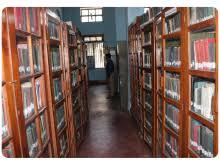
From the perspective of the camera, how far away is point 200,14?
1.65 meters

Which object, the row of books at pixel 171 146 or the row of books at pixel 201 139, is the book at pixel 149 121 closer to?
the row of books at pixel 171 146

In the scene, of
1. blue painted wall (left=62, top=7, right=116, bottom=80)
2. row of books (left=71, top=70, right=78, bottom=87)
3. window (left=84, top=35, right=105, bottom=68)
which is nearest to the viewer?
row of books (left=71, top=70, right=78, bottom=87)

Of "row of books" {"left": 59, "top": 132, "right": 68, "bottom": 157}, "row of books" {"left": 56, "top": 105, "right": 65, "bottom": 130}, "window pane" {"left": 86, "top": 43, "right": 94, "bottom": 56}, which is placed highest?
"window pane" {"left": 86, "top": 43, "right": 94, "bottom": 56}

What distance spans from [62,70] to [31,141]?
127 centimetres

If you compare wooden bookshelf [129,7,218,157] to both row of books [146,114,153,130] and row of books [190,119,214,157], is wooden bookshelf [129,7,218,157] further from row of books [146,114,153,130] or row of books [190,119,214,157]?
row of books [146,114,153,130]

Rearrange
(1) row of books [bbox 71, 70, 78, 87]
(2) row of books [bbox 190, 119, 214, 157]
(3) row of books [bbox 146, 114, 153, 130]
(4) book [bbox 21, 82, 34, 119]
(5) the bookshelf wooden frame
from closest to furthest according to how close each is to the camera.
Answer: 1. (2) row of books [bbox 190, 119, 214, 157]
2. (4) book [bbox 21, 82, 34, 119]
3. (5) the bookshelf wooden frame
4. (3) row of books [bbox 146, 114, 153, 130]
5. (1) row of books [bbox 71, 70, 78, 87]

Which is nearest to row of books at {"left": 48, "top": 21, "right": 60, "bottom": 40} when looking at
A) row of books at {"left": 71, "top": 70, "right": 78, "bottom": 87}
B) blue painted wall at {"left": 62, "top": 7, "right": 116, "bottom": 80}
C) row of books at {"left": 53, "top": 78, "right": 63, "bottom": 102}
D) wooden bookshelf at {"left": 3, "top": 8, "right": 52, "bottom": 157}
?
wooden bookshelf at {"left": 3, "top": 8, "right": 52, "bottom": 157}

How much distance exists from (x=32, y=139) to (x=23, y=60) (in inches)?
25.4

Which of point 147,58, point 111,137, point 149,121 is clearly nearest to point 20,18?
point 147,58

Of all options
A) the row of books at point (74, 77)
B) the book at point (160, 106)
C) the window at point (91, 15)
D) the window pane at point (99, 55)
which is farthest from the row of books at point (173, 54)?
the window at point (91, 15)

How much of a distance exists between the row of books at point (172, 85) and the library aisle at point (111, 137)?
1.39 m

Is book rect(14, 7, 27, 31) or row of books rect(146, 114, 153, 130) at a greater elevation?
book rect(14, 7, 27, 31)

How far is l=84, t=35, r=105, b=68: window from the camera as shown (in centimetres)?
1132

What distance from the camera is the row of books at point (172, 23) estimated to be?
6.97 ft
